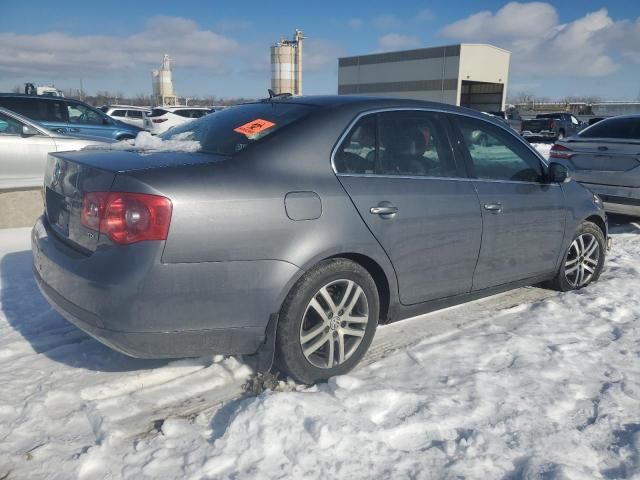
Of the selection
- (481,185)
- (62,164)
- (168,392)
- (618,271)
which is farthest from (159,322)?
(618,271)

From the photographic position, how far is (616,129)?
7441 millimetres

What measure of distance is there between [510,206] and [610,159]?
404 centimetres

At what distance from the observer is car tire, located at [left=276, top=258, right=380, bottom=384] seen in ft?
9.14

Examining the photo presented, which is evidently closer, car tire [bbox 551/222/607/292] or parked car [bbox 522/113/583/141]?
car tire [bbox 551/222/607/292]

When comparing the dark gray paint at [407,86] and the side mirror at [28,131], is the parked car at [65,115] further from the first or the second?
the dark gray paint at [407,86]

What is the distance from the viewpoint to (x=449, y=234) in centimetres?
340

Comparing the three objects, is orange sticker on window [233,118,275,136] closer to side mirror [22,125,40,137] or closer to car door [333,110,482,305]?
car door [333,110,482,305]

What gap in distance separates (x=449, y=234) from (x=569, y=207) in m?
1.58

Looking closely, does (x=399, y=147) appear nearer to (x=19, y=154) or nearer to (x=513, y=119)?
(x=19, y=154)

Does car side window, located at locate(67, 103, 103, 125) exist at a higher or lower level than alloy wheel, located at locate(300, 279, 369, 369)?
higher

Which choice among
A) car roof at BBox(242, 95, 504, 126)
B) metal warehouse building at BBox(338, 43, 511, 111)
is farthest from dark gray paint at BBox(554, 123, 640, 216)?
metal warehouse building at BBox(338, 43, 511, 111)

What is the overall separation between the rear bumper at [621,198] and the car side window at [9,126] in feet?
23.6

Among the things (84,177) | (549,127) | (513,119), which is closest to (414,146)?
(84,177)

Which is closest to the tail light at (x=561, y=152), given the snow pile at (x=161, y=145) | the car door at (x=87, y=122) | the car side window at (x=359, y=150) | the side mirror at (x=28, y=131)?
the car side window at (x=359, y=150)
